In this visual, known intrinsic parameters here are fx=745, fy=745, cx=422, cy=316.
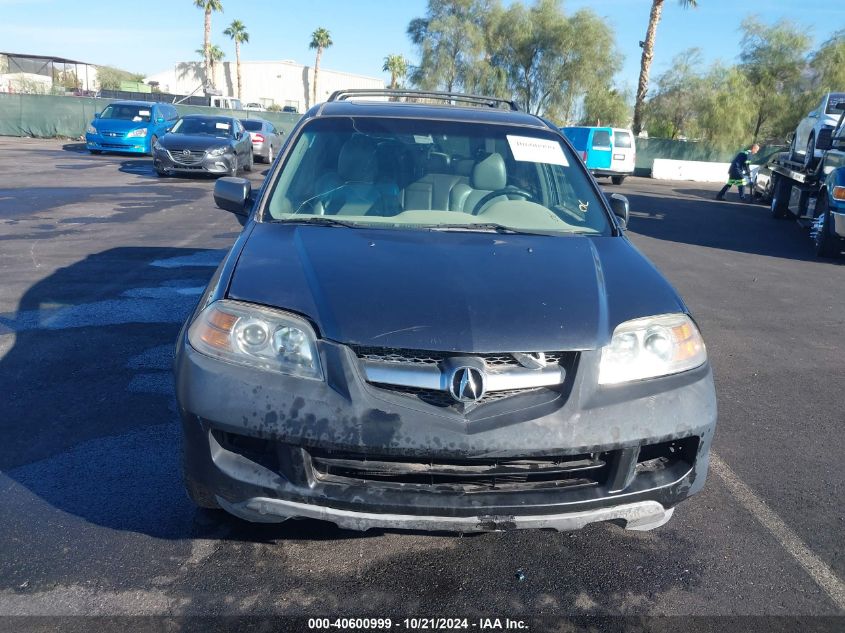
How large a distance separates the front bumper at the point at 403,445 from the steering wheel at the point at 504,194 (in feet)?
5.45

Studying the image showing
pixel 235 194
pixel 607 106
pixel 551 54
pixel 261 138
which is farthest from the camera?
pixel 551 54

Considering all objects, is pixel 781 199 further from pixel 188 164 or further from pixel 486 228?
pixel 486 228

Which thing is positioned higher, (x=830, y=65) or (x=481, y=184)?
(x=830, y=65)

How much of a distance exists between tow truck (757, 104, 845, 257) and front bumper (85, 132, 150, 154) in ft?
59.1

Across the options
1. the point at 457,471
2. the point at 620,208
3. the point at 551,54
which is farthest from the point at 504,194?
the point at 551,54

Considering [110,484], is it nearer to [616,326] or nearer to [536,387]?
[536,387]

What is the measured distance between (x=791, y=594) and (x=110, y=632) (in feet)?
8.07

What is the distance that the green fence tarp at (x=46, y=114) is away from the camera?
31266 millimetres

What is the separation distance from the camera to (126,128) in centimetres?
2283

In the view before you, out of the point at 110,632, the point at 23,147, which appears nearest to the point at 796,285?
the point at 110,632

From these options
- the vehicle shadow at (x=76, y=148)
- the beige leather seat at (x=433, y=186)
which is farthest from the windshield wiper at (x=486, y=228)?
the vehicle shadow at (x=76, y=148)

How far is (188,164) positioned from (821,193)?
13354 mm

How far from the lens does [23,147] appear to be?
85.2 ft

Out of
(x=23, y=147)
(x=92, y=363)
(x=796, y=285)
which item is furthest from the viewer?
(x=23, y=147)
